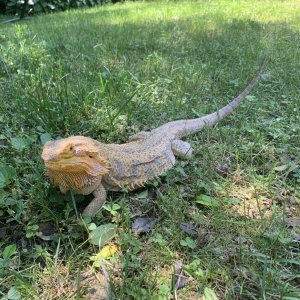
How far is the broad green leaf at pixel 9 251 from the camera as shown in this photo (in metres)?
2.37

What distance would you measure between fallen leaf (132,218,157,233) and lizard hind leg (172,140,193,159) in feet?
2.83

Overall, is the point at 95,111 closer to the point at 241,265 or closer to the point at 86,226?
the point at 86,226

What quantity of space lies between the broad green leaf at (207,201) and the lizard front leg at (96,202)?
692 mm

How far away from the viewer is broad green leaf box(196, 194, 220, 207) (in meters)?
2.85

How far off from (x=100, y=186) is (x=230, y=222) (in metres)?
0.96

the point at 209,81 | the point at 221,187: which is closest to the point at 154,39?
the point at 209,81

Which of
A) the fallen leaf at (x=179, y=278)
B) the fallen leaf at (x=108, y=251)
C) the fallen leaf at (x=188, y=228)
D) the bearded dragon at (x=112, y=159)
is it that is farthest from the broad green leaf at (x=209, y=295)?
the bearded dragon at (x=112, y=159)

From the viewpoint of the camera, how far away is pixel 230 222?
2.72 meters

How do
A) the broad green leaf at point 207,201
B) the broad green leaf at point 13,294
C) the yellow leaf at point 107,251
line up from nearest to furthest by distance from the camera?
the broad green leaf at point 13,294, the yellow leaf at point 107,251, the broad green leaf at point 207,201

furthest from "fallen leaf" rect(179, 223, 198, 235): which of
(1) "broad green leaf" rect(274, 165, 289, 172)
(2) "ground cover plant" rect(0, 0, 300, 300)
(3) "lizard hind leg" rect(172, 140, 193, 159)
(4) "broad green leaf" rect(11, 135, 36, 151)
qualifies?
(4) "broad green leaf" rect(11, 135, 36, 151)

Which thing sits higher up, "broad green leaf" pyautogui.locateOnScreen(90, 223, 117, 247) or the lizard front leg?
the lizard front leg

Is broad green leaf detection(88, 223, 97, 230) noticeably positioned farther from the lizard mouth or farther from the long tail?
the long tail

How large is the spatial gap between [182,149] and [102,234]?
129cm

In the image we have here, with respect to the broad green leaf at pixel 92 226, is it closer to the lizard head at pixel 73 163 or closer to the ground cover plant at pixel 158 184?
the ground cover plant at pixel 158 184
